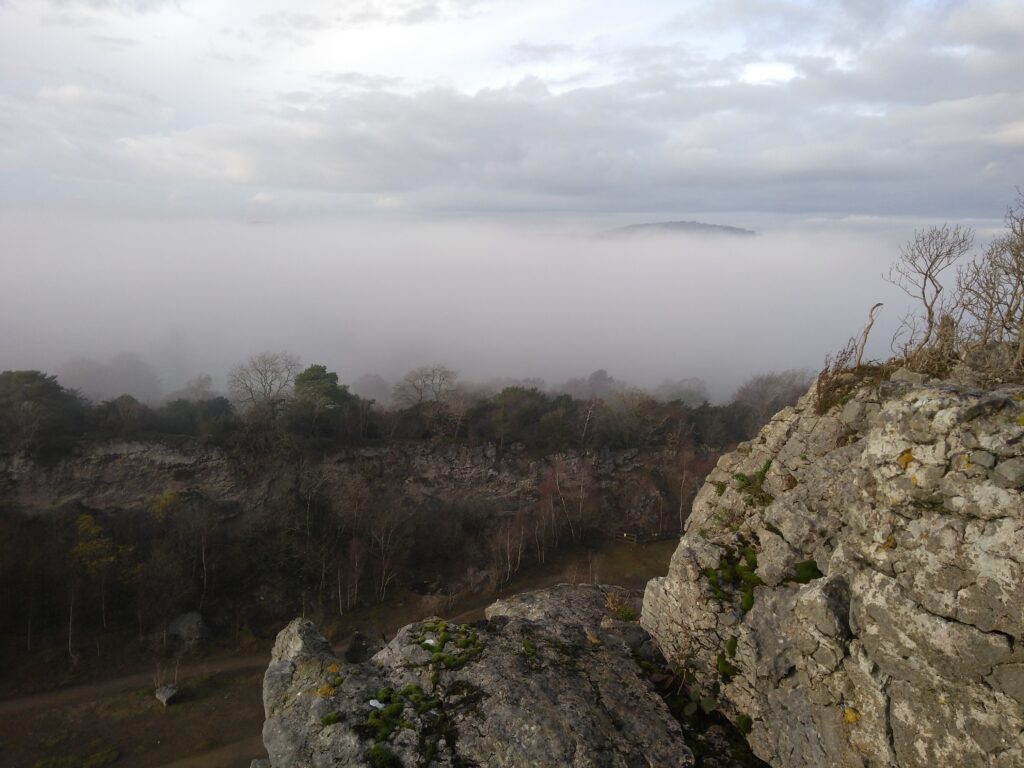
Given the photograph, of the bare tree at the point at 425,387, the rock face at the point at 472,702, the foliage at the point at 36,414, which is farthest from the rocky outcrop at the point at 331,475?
the rock face at the point at 472,702

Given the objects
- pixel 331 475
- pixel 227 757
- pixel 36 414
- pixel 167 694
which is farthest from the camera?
pixel 331 475

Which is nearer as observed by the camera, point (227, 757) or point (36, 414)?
point (227, 757)

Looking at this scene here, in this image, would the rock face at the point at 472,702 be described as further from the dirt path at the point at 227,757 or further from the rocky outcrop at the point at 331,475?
the rocky outcrop at the point at 331,475

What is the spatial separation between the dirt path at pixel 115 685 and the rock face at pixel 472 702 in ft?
58.4

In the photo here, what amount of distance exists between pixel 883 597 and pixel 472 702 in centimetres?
644

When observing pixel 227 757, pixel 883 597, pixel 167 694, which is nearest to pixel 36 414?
pixel 167 694

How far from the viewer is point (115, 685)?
25.2 metres

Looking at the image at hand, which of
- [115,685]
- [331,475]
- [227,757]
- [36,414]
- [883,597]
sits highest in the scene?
[883,597]

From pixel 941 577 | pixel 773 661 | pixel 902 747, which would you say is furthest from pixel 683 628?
pixel 941 577

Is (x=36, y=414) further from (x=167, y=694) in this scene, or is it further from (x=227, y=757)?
(x=227, y=757)

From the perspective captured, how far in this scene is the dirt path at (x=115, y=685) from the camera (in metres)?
23.8

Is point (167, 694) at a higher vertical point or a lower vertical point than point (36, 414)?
lower

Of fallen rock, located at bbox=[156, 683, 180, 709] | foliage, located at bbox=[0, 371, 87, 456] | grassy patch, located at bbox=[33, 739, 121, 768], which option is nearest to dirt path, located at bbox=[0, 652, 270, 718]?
fallen rock, located at bbox=[156, 683, 180, 709]

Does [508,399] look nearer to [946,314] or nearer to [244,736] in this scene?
[244,736]
